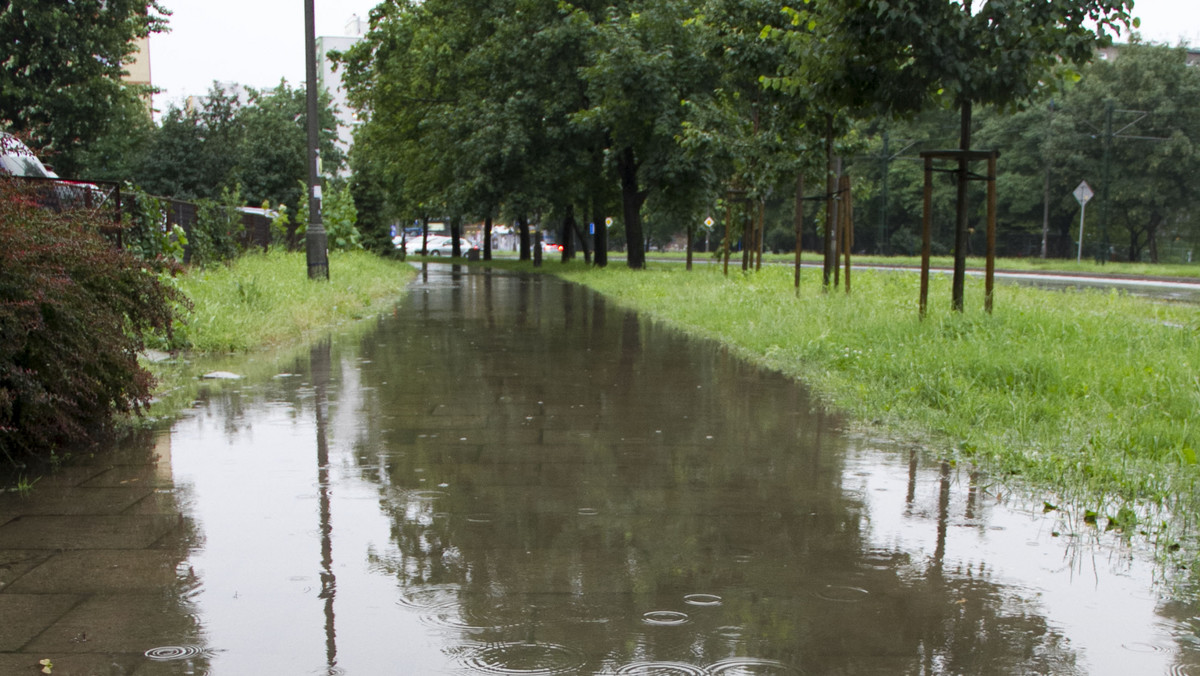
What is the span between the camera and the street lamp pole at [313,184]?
2028 centimetres

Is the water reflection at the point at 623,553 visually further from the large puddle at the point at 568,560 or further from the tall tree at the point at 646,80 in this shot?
the tall tree at the point at 646,80

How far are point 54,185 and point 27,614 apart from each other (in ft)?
18.6

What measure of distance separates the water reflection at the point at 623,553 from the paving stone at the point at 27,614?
1.77 ft

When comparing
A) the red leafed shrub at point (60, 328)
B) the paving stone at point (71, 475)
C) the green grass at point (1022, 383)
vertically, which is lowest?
the paving stone at point (71, 475)

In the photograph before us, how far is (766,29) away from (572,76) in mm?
21473

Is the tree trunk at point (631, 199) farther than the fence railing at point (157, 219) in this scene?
Yes

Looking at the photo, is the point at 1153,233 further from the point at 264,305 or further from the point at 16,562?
the point at 16,562

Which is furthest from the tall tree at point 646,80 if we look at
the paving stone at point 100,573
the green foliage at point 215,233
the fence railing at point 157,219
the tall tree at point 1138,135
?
the tall tree at point 1138,135

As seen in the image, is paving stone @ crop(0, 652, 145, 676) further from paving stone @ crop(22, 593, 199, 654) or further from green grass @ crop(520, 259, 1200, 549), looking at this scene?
green grass @ crop(520, 259, 1200, 549)

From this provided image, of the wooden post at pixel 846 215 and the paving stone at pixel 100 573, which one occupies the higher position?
the wooden post at pixel 846 215

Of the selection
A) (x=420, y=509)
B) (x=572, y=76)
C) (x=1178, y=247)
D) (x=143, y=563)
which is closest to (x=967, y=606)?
(x=420, y=509)

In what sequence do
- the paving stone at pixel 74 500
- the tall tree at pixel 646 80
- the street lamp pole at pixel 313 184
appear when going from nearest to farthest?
the paving stone at pixel 74 500 < the street lamp pole at pixel 313 184 < the tall tree at pixel 646 80

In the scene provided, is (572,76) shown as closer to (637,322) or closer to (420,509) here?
(637,322)

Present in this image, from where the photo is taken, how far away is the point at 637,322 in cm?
1714
